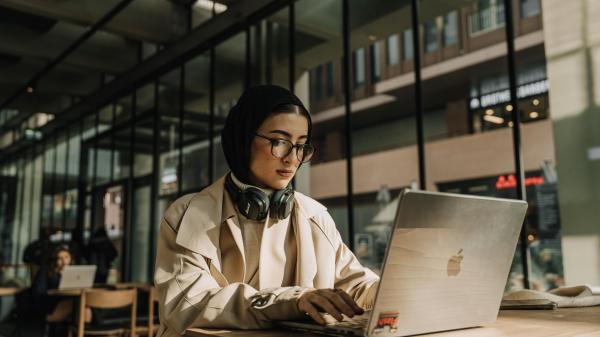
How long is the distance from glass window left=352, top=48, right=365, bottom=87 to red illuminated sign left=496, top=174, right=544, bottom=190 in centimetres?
169

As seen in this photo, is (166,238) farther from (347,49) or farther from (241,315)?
(347,49)

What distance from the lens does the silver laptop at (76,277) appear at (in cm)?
560

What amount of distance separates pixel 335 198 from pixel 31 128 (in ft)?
29.4

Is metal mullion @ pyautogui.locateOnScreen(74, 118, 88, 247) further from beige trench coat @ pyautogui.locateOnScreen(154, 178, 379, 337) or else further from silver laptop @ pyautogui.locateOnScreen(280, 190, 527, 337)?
silver laptop @ pyautogui.locateOnScreen(280, 190, 527, 337)

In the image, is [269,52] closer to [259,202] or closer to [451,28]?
[451,28]

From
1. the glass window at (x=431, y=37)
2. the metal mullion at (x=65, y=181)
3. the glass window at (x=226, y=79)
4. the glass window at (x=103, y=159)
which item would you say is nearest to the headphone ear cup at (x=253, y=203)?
the glass window at (x=431, y=37)

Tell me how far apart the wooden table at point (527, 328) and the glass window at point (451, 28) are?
3228 millimetres

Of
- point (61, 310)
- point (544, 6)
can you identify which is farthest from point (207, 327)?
point (61, 310)

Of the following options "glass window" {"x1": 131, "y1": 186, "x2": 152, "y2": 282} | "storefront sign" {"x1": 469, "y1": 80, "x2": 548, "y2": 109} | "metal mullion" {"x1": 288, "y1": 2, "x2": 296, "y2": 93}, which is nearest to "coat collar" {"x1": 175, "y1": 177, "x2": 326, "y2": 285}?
"storefront sign" {"x1": 469, "y1": 80, "x2": 548, "y2": 109}

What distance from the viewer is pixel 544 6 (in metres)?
3.71

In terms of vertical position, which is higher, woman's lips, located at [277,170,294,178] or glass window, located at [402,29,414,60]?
glass window, located at [402,29,414,60]

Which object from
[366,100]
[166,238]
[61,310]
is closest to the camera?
[166,238]

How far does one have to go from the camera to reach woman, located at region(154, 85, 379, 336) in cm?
137

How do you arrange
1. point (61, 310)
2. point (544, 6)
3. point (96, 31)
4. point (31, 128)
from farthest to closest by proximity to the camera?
point (31, 128) < point (96, 31) < point (61, 310) < point (544, 6)
